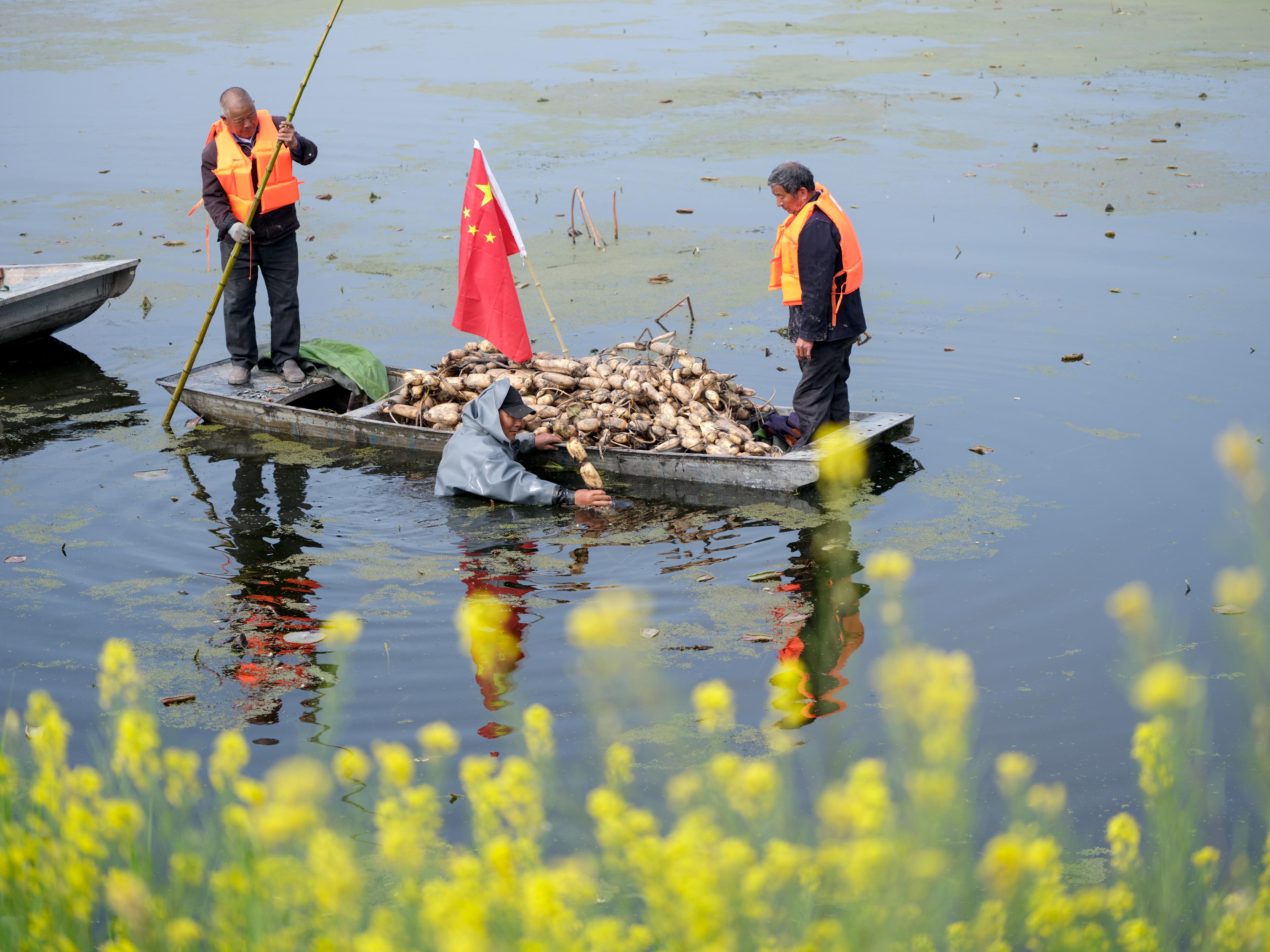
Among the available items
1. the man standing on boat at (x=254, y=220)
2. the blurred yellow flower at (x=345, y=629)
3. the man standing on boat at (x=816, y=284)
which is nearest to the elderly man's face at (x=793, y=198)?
the man standing on boat at (x=816, y=284)

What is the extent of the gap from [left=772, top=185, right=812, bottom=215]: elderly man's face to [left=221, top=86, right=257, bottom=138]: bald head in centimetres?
365

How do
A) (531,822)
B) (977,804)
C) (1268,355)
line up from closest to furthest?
1. (531,822)
2. (977,804)
3. (1268,355)

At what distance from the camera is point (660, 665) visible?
5.46m

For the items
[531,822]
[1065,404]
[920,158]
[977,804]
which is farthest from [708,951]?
[920,158]

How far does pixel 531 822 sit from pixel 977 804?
9.33 ft

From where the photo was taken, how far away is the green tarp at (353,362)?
8719mm

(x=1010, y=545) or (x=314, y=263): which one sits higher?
(x=314, y=263)

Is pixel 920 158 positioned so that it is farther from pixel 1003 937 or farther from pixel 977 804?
pixel 1003 937

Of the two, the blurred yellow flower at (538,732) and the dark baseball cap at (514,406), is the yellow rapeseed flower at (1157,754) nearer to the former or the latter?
the blurred yellow flower at (538,732)

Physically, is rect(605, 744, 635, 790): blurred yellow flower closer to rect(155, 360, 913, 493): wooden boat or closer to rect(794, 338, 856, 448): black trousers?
rect(155, 360, 913, 493): wooden boat

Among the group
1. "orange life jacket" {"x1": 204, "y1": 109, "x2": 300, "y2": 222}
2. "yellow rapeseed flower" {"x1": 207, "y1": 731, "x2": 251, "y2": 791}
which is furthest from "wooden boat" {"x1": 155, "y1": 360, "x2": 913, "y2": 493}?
"yellow rapeseed flower" {"x1": 207, "y1": 731, "x2": 251, "y2": 791}

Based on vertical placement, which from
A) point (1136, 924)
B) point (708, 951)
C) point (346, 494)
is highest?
point (708, 951)

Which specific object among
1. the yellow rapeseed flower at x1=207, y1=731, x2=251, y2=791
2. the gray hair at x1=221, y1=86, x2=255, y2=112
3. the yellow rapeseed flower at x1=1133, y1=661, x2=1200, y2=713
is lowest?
the yellow rapeseed flower at x1=207, y1=731, x2=251, y2=791

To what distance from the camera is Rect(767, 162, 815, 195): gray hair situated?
22.3 ft
